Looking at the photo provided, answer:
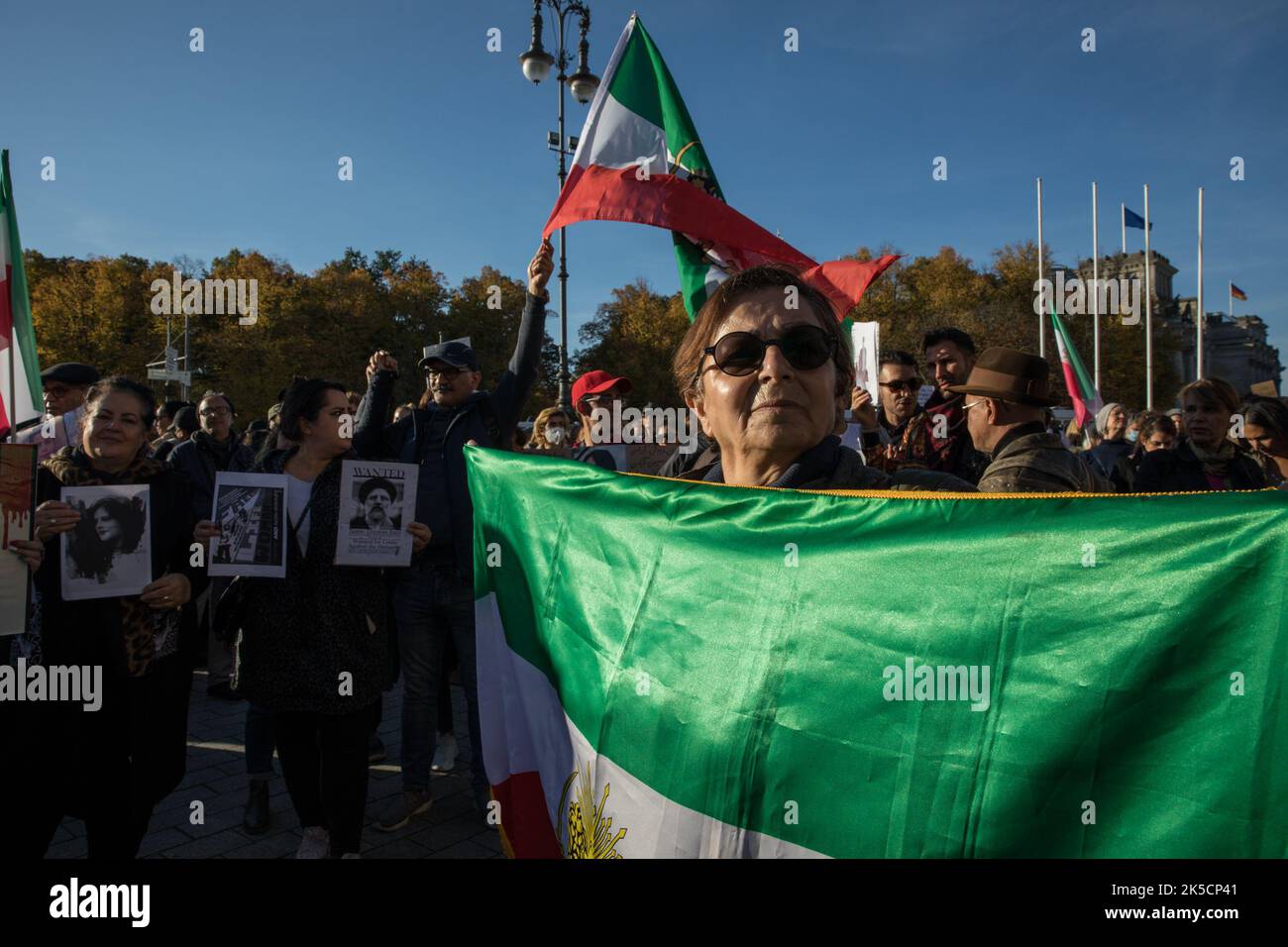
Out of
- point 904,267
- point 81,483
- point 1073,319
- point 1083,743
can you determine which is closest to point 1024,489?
point 1083,743

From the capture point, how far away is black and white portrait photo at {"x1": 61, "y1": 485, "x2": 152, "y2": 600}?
3.12m

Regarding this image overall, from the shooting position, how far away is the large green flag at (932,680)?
55.1 inches

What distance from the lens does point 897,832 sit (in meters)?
1.56

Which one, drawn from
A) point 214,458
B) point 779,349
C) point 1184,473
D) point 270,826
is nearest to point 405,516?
point 270,826

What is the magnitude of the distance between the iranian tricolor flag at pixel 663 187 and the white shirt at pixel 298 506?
6.32 ft

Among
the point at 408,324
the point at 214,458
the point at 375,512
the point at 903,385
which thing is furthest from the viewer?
the point at 408,324

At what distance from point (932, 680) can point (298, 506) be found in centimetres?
290

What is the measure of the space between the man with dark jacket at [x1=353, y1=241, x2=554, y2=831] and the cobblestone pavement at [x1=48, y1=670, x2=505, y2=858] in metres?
0.14

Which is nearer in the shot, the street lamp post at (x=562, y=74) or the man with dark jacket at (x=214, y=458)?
the man with dark jacket at (x=214, y=458)

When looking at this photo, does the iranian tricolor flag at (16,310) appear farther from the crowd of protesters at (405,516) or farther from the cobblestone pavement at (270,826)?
the cobblestone pavement at (270,826)

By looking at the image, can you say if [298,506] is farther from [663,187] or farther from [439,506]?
[663,187]

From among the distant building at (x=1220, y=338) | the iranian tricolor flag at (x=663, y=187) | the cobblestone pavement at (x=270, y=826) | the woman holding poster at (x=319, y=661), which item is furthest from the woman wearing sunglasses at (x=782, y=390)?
the distant building at (x=1220, y=338)

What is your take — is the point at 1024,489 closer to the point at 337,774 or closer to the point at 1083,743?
the point at 1083,743

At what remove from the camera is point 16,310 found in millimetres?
4566
